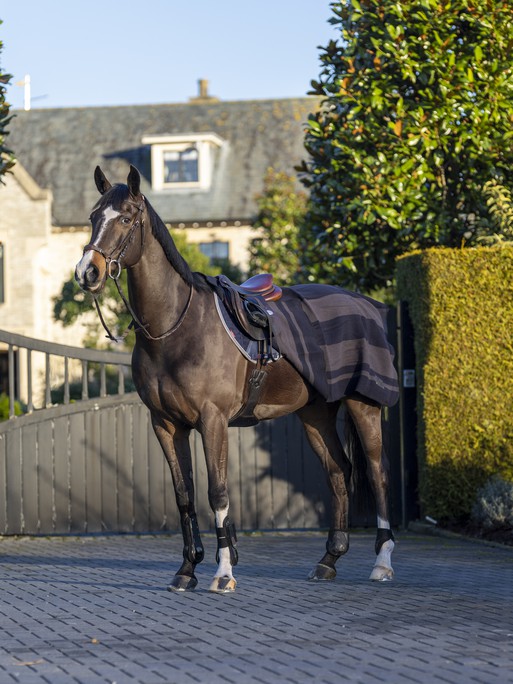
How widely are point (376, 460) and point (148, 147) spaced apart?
31922 mm

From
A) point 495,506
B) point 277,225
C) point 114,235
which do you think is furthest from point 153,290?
point 277,225

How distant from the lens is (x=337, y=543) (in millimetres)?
8922

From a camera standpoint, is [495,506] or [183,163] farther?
[183,163]

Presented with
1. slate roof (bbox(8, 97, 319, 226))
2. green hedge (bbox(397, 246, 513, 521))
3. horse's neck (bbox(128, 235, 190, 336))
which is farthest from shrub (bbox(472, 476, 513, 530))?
slate roof (bbox(8, 97, 319, 226))

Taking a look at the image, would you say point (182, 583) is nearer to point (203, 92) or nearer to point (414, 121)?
point (414, 121)

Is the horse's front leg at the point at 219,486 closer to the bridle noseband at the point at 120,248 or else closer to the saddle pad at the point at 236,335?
the saddle pad at the point at 236,335

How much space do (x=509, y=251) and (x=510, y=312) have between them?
64cm

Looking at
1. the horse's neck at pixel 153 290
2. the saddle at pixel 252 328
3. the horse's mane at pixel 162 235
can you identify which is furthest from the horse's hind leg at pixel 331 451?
the horse's neck at pixel 153 290

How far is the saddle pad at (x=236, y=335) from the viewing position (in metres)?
8.32

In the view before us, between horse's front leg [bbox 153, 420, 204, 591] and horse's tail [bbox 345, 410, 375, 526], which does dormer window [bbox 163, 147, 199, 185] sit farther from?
horse's front leg [bbox 153, 420, 204, 591]

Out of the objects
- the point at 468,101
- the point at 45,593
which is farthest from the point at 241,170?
the point at 45,593

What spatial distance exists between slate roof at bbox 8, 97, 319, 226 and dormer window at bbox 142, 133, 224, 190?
0.32 meters

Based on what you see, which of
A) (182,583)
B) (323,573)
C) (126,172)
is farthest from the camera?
(126,172)

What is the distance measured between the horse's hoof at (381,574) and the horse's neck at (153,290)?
8.00 ft
